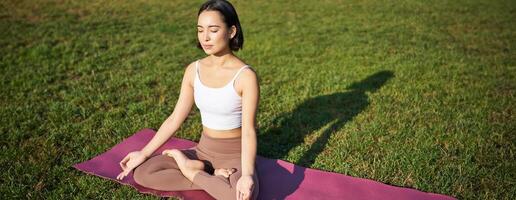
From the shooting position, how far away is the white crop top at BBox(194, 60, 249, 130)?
3.70 m

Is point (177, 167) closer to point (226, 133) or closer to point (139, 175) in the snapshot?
point (139, 175)

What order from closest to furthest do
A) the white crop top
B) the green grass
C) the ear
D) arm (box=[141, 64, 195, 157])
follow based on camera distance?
the ear
the white crop top
arm (box=[141, 64, 195, 157])
the green grass

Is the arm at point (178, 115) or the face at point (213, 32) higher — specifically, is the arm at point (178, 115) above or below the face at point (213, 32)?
below

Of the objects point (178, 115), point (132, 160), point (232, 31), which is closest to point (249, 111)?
point (232, 31)

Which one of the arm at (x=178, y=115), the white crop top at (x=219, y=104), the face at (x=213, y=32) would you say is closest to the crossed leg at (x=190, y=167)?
the arm at (x=178, y=115)

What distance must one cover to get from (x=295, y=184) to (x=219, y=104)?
1.18 meters

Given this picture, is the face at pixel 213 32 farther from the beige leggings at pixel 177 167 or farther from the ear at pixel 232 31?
the beige leggings at pixel 177 167

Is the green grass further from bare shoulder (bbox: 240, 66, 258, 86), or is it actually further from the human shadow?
bare shoulder (bbox: 240, 66, 258, 86)

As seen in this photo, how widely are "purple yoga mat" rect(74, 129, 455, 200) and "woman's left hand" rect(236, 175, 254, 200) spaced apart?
0.62m

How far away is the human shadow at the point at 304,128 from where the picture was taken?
427cm

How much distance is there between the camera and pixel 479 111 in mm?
5949

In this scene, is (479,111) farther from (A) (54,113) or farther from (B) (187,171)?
(A) (54,113)

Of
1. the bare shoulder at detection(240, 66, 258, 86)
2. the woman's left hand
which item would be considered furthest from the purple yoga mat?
the bare shoulder at detection(240, 66, 258, 86)

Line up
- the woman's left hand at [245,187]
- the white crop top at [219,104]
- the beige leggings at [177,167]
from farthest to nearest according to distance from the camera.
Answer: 1. the beige leggings at [177,167]
2. the white crop top at [219,104]
3. the woman's left hand at [245,187]
